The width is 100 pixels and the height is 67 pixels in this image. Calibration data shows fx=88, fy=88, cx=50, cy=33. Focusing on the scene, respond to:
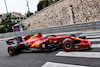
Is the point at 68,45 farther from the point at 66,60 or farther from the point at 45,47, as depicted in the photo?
the point at 45,47

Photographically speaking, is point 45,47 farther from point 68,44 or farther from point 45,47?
point 68,44

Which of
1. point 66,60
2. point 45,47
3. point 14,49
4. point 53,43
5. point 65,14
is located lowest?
point 66,60

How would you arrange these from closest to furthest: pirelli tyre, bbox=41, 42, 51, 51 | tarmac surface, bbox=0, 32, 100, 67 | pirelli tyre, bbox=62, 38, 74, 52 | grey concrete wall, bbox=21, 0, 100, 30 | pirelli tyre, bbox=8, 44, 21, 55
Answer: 1. tarmac surface, bbox=0, 32, 100, 67
2. pirelli tyre, bbox=62, 38, 74, 52
3. pirelli tyre, bbox=41, 42, 51, 51
4. pirelli tyre, bbox=8, 44, 21, 55
5. grey concrete wall, bbox=21, 0, 100, 30

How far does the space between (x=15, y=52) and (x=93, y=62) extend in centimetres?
432

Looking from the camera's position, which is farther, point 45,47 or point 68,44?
point 45,47

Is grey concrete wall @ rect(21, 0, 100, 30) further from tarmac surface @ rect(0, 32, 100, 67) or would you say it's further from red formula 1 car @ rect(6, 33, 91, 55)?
tarmac surface @ rect(0, 32, 100, 67)

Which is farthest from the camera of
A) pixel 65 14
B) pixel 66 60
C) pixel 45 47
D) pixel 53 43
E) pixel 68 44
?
pixel 65 14

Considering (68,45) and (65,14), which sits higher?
(65,14)

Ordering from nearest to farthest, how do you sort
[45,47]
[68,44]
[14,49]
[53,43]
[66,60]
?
[66,60] < [68,44] < [45,47] < [53,43] < [14,49]

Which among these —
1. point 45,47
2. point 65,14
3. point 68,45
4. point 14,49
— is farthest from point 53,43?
point 65,14

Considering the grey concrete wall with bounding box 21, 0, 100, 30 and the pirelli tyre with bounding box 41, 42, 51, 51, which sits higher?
the grey concrete wall with bounding box 21, 0, 100, 30

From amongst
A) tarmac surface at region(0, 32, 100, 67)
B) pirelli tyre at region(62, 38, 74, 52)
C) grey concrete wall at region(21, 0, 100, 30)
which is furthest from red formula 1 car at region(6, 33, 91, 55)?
grey concrete wall at region(21, 0, 100, 30)

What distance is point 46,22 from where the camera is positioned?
24047mm

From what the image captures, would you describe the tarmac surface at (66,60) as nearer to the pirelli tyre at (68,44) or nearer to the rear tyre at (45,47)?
the pirelli tyre at (68,44)
